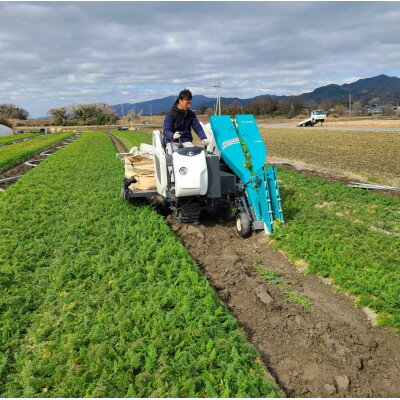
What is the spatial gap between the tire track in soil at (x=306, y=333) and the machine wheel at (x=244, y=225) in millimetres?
573

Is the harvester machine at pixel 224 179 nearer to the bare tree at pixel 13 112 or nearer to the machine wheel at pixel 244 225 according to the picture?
the machine wheel at pixel 244 225

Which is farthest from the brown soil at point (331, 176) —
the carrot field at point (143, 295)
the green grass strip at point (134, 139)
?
the green grass strip at point (134, 139)

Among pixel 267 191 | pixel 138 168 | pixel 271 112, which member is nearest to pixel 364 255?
pixel 267 191

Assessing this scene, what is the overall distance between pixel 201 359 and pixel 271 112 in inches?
3301

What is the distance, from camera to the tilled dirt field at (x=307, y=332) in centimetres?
313

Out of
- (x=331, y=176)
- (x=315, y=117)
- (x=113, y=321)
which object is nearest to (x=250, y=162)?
(x=113, y=321)

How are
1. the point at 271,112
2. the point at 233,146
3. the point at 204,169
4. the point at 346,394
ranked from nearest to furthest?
1. the point at 346,394
2. the point at 204,169
3. the point at 233,146
4. the point at 271,112

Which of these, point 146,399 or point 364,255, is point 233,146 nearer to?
point 364,255

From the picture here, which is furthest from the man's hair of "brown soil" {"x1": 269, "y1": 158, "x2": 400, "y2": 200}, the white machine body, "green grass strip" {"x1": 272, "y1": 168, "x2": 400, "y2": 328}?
"brown soil" {"x1": 269, "y1": 158, "x2": 400, "y2": 200}

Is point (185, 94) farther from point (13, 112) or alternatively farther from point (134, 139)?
point (13, 112)

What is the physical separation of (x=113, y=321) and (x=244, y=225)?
307 cm

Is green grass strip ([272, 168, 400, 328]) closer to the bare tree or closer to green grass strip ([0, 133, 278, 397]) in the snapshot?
green grass strip ([0, 133, 278, 397])

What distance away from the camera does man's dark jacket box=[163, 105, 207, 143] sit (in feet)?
21.8

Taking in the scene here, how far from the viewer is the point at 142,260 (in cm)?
493
